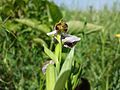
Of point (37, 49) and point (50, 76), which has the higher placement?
point (50, 76)

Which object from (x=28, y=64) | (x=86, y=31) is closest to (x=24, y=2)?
(x=28, y=64)

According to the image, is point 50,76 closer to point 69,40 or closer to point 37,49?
point 69,40

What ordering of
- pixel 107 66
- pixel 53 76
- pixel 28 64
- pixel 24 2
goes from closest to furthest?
1. pixel 53 76
2. pixel 107 66
3. pixel 28 64
4. pixel 24 2

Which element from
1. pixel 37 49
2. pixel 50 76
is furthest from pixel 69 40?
pixel 37 49

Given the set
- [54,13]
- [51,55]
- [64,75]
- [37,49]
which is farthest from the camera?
→ [37,49]

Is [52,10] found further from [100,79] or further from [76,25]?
[100,79]

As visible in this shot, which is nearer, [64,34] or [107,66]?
[64,34]

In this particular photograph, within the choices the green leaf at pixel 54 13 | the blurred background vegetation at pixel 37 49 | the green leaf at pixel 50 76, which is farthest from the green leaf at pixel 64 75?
the green leaf at pixel 54 13

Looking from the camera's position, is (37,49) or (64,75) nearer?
(64,75)

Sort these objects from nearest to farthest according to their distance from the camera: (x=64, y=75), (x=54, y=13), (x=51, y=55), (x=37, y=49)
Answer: (x=64, y=75)
(x=51, y=55)
(x=54, y=13)
(x=37, y=49)
